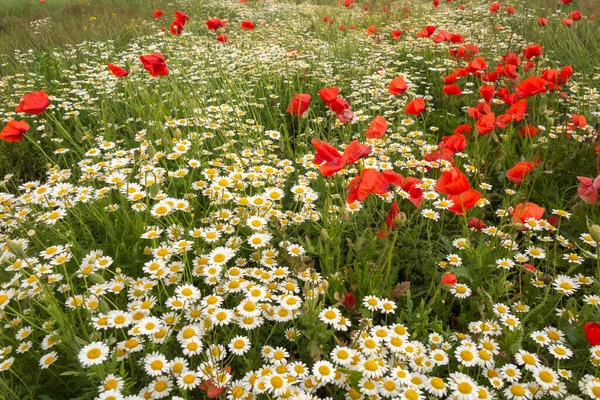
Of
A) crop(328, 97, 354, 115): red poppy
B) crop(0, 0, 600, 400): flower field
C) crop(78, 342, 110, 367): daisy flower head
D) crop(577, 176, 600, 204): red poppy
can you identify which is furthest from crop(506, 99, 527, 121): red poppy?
crop(78, 342, 110, 367): daisy flower head

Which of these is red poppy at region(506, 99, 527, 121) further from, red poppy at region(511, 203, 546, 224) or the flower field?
red poppy at region(511, 203, 546, 224)

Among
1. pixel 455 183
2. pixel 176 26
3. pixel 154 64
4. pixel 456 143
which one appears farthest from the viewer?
pixel 176 26

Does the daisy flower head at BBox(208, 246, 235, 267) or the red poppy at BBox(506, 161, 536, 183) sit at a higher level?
the red poppy at BBox(506, 161, 536, 183)

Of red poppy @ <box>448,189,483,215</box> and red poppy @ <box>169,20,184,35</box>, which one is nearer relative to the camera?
red poppy @ <box>448,189,483,215</box>

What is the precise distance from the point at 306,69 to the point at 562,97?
2320mm

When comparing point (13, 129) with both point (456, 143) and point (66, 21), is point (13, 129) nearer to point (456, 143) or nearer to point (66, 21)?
point (456, 143)

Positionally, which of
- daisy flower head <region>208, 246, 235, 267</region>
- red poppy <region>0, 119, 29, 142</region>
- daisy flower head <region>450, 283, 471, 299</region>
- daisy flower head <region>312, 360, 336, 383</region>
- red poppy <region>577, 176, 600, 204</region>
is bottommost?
daisy flower head <region>450, 283, 471, 299</region>

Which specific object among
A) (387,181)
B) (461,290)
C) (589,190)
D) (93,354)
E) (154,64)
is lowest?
(461,290)

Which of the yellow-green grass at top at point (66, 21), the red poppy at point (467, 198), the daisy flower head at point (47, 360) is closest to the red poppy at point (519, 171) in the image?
the red poppy at point (467, 198)

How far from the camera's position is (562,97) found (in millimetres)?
3670

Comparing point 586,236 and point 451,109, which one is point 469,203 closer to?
point 586,236

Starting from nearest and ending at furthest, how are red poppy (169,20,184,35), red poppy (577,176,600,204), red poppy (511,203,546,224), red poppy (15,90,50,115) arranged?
red poppy (577,176,600,204), red poppy (511,203,546,224), red poppy (15,90,50,115), red poppy (169,20,184,35)

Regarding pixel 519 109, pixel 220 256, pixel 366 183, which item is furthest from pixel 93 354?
pixel 519 109

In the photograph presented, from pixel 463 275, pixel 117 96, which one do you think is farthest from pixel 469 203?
pixel 117 96
